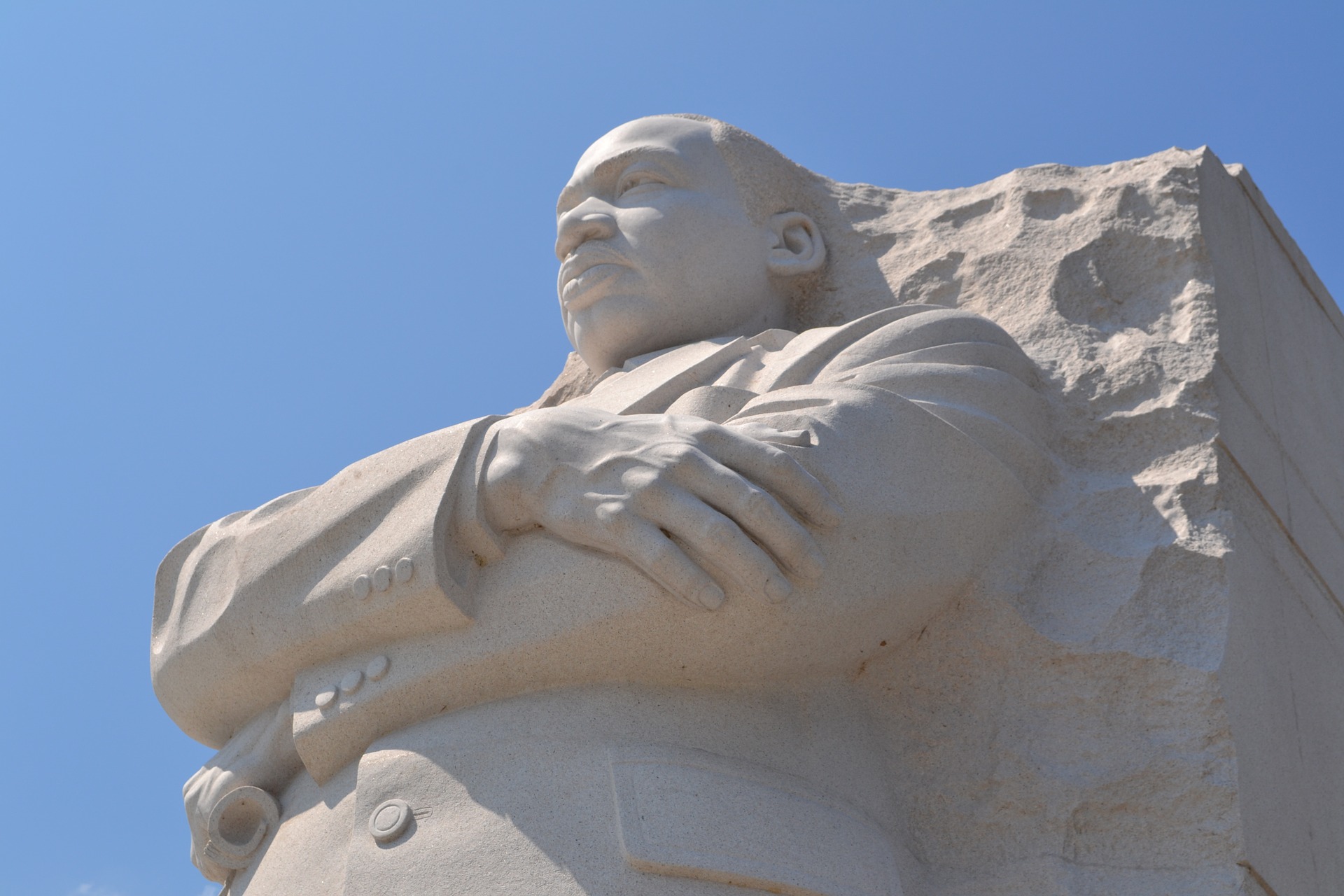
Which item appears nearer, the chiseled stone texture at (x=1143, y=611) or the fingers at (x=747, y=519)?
the fingers at (x=747, y=519)

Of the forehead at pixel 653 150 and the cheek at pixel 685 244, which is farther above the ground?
the forehead at pixel 653 150

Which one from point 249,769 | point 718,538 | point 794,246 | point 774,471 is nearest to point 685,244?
point 794,246

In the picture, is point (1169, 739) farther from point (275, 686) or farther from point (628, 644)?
point (275, 686)

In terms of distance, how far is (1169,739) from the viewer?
3.40m

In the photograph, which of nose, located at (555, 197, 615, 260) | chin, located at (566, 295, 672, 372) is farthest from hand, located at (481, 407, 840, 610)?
nose, located at (555, 197, 615, 260)

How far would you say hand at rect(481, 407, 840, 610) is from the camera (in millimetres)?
3152

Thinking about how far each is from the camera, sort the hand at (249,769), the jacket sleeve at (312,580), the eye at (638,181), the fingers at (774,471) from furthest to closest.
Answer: the eye at (638,181) < the hand at (249,769) < the jacket sleeve at (312,580) < the fingers at (774,471)

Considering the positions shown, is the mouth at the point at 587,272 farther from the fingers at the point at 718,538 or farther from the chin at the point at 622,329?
the fingers at the point at 718,538

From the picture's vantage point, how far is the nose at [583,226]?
445 centimetres

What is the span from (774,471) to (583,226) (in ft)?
4.93

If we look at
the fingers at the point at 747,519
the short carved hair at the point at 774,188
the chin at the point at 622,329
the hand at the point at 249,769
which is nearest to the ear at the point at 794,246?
the short carved hair at the point at 774,188

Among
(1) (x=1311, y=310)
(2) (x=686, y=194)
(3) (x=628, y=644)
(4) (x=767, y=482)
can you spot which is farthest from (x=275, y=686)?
(1) (x=1311, y=310)

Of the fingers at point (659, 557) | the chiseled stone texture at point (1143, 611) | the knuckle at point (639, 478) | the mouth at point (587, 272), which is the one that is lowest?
the chiseled stone texture at point (1143, 611)

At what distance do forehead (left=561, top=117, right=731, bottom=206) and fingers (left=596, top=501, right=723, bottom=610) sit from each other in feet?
5.31
